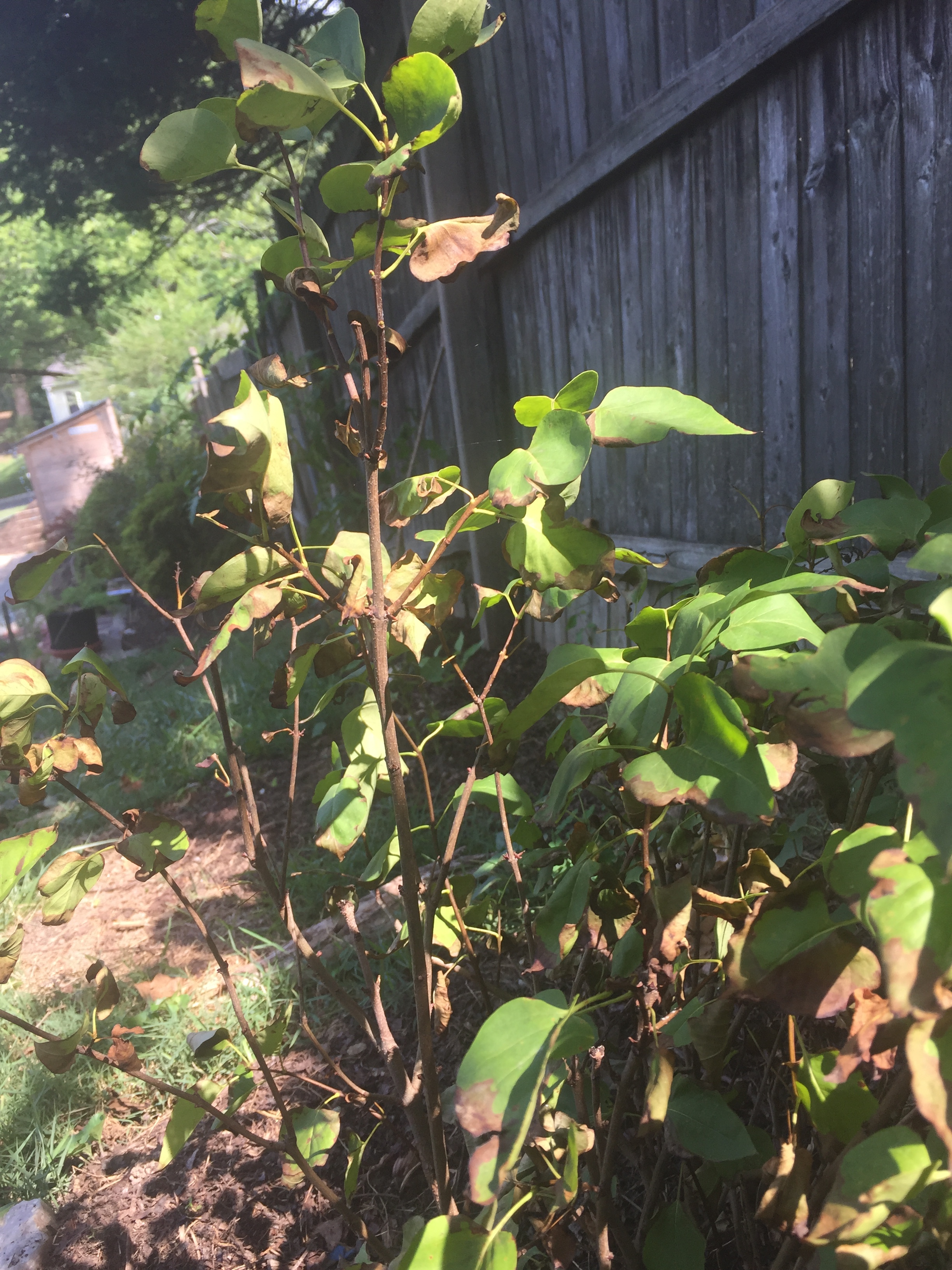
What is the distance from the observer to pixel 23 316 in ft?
94.5

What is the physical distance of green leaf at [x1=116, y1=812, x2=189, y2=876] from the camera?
88cm

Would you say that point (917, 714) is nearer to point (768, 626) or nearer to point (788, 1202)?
point (768, 626)

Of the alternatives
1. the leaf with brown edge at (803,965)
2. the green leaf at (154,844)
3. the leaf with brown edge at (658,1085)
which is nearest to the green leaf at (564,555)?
the leaf with brown edge at (803,965)

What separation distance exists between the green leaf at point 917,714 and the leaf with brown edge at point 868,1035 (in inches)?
7.1

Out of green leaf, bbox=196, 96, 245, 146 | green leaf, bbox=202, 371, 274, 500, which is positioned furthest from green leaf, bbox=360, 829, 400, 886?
green leaf, bbox=196, 96, 245, 146

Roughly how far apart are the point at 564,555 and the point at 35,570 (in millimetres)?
525

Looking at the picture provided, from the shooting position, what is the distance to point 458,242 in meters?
→ 0.68

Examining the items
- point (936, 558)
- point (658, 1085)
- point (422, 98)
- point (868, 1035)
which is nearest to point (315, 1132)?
point (658, 1085)

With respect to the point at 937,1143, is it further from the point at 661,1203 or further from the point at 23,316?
the point at 23,316

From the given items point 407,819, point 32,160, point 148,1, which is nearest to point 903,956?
point 407,819

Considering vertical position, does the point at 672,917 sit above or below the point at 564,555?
below

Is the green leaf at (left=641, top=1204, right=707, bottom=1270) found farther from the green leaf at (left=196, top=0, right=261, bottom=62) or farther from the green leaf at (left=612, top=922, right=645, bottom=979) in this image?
the green leaf at (left=196, top=0, right=261, bottom=62)

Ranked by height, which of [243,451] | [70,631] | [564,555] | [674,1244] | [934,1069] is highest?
[243,451]

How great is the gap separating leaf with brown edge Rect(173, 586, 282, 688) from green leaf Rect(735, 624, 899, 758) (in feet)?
1.30
